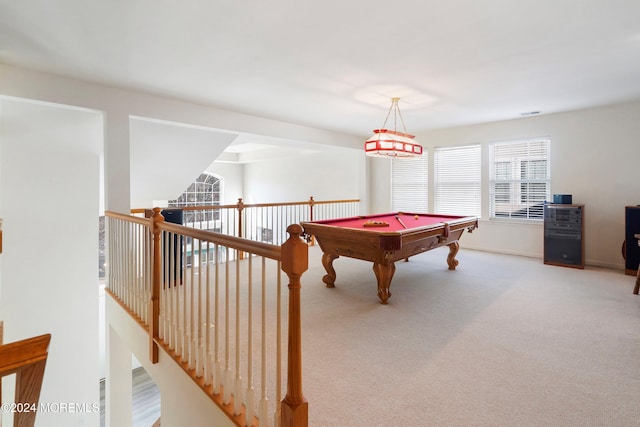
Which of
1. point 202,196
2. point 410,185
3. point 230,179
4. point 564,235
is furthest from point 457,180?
point 202,196

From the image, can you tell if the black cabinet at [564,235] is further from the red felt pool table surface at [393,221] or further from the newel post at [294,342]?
the newel post at [294,342]

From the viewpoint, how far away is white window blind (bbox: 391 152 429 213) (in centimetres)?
702

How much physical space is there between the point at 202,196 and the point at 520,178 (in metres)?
8.83

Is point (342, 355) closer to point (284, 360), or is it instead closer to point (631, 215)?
point (284, 360)

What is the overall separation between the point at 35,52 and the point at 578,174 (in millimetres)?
7351

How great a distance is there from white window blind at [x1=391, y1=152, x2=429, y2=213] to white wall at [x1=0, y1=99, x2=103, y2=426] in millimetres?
5855

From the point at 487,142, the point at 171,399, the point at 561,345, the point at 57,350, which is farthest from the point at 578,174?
the point at 57,350

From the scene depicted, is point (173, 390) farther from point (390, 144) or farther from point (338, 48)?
point (390, 144)

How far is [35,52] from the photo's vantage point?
287 cm

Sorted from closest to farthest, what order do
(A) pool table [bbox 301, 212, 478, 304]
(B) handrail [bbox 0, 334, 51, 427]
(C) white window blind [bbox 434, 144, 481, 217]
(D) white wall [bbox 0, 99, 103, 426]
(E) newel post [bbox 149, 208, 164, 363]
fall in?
(B) handrail [bbox 0, 334, 51, 427] < (E) newel post [bbox 149, 208, 164, 363] < (A) pool table [bbox 301, 212, 478, 304] < (D) white wall [bbox 0, 99, 103, 426] < (C) white window blind [bbox 434, 144, 481, 217]

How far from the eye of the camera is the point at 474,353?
2.37 m

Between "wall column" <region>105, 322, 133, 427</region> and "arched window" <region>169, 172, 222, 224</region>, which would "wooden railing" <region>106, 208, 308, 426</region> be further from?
"arched window" <region>169, 172, 222, 224</region>

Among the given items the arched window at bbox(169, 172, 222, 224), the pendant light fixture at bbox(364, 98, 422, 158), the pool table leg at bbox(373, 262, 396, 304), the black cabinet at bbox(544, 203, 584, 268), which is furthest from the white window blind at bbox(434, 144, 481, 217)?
the arched window at bbox(169, 172, 222, 224)

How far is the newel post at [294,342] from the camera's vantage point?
1321 millimetres
